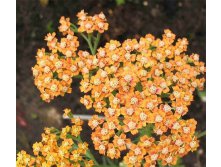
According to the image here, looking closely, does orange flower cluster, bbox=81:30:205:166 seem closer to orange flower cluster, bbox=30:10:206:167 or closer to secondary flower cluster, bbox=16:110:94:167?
orange flower cluster, bbox=30:10:206:167

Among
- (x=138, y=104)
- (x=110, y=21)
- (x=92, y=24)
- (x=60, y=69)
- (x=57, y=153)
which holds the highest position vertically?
(x=110, y=21)

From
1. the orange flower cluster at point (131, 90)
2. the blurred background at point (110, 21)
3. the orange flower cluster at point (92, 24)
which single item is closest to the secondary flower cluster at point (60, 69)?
the orange flower cluster at point (131, 90)

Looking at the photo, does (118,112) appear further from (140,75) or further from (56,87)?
(56,87)

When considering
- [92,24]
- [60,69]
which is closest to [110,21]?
[92,24]

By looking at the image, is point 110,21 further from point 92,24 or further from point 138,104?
point 138,104

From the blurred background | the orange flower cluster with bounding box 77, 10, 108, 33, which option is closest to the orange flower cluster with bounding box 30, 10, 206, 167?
the orange flower cluster with bounding box 77, 10, 108, 33

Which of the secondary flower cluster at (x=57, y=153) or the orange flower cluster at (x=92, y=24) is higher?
the orange flower cluster at (x=92, y=24)

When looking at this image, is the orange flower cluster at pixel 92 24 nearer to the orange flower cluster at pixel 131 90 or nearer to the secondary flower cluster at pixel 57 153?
the orange flower cluster at pixel 131 90

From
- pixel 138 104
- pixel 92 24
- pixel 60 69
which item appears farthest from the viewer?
pixel 92 24
